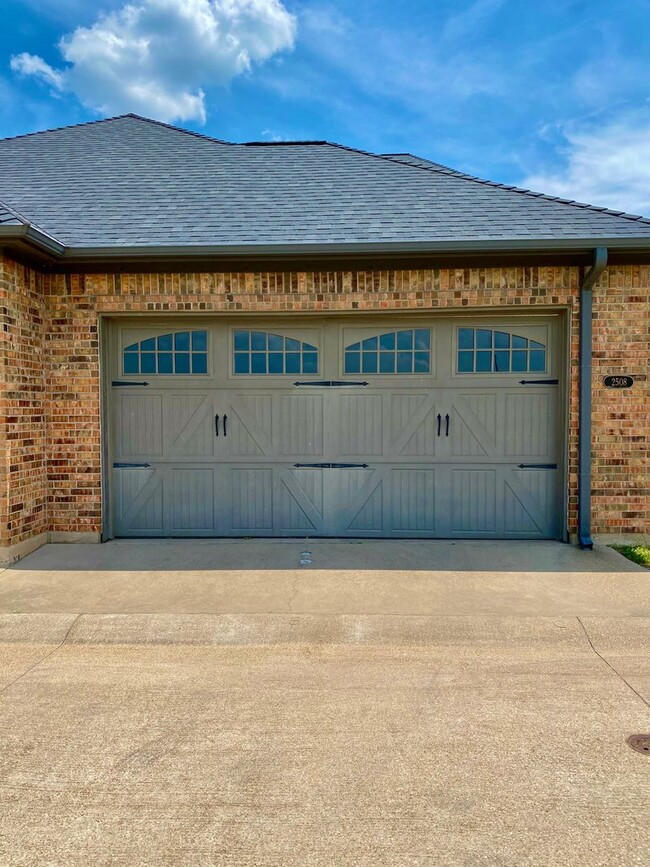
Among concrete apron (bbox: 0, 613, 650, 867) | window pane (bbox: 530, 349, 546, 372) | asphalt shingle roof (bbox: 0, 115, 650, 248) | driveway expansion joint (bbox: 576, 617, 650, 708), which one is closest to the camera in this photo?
concrete apron (bbox: 0, 613, 650, 867)

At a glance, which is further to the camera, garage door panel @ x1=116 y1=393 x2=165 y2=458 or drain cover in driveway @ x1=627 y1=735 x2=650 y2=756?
garage door panel @ x1=116 y1=393 x2=165 y2=458

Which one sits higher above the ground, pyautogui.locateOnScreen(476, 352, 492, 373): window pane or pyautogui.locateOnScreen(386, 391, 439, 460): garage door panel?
pyautogui.locateOnScreen(476, 352, 492, 373): window pane

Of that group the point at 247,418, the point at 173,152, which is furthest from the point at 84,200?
the point at 247,418

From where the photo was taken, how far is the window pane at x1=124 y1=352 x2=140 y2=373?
6.51 m

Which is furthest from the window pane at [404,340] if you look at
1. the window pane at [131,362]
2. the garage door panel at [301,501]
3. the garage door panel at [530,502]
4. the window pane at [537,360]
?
the window pane at [131,362]

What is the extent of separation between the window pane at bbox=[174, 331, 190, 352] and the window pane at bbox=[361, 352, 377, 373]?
2.03 meters

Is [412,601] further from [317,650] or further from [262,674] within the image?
[262,674]

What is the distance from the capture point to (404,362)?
644 cm

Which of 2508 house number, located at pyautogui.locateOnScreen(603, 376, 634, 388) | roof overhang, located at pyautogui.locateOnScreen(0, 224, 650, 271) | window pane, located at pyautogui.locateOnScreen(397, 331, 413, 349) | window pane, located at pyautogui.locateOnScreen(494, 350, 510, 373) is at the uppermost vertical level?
roof overhang, located at pyautogui.locateOnScreen(0, 224, 650, 271)

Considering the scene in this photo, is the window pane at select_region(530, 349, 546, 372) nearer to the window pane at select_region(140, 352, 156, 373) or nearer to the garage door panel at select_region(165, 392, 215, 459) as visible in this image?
the garage door panel at select_region(165, 392, 215, 459)

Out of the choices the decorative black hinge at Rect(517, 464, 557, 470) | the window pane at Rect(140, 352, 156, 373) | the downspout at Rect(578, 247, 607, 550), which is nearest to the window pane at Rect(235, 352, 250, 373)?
the window pane at Rect(140, 352, 156, 373)

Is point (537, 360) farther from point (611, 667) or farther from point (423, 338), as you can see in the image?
point (611, 667)

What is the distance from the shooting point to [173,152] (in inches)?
353

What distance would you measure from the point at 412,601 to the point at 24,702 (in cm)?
281
